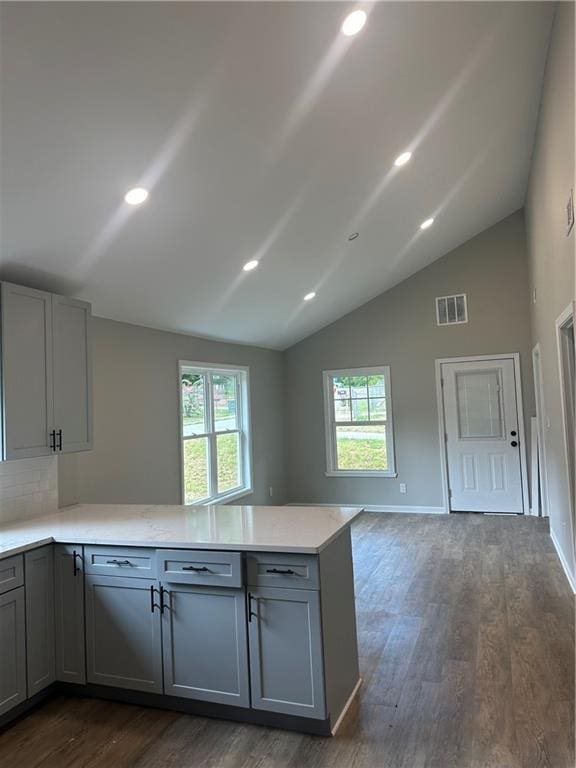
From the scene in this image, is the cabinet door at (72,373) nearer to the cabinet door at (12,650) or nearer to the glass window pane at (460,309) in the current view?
the cabinet door at (12,650)

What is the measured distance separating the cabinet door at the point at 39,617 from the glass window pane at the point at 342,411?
5.11 metres

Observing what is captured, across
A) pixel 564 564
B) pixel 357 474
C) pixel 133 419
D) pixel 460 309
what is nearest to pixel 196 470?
pixel 133 419

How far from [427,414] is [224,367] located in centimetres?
276

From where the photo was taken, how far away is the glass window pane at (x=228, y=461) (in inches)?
238

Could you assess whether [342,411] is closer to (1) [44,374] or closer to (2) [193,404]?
(2) [193,404]

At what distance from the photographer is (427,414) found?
689cm

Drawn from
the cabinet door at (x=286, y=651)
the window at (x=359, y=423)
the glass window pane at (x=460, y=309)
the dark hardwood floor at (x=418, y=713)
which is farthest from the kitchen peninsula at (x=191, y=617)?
the glass window pane at (x=460, y=309)

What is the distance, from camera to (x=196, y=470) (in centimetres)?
557

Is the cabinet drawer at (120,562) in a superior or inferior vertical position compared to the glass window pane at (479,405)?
inferior

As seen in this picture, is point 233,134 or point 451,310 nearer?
point 233,134

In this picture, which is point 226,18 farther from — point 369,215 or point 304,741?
point 304,741

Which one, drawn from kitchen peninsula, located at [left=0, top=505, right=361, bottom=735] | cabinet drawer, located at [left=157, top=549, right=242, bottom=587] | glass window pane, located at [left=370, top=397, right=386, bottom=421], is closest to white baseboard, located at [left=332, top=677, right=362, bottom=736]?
kitchen peninsula, located at [left=0, top=505, right=361, bottom=735]

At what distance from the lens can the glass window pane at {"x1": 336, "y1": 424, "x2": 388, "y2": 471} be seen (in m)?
7.15

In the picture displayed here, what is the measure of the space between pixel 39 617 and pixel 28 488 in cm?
97
